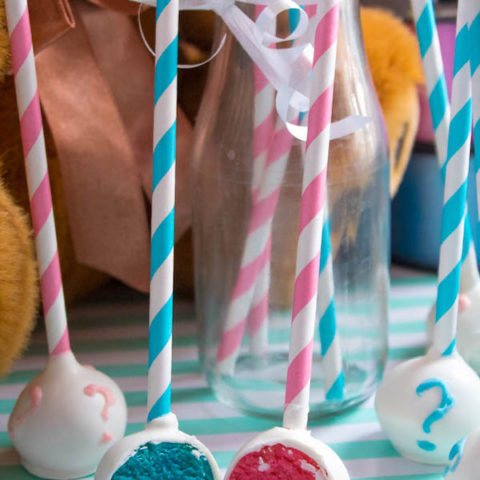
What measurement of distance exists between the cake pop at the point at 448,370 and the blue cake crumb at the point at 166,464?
125 mm

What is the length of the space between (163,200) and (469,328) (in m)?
0.26

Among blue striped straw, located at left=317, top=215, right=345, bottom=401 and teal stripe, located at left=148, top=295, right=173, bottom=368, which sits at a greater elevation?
teal stripe, located at left=148, top=295, right=173, bottom=368

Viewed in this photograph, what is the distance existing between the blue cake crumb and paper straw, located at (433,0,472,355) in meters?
0.16

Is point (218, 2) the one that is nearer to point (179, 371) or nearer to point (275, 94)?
point (275, 94)

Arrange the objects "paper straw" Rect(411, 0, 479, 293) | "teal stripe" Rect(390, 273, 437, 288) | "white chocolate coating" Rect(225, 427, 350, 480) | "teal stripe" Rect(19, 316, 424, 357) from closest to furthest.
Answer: "white chocolate coating" Rect(225, 427, 350, 480)
"paper straw" Rect(411, 0, 479, 293)
"teal stripe" Rect(19, 316, 424, 357)
"teal stripe" Rect(390, 273, 437, 288)

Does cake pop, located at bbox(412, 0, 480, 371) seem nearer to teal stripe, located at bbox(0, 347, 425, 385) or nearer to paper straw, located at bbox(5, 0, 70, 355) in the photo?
teal stripe, located at bbox(0, 347, 425, 385)

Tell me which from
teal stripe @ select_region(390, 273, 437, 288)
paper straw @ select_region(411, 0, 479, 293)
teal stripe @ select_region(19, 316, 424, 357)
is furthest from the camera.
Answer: teal stripe @ select_region(390, 273, 437, 288)

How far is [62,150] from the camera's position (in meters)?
0.55

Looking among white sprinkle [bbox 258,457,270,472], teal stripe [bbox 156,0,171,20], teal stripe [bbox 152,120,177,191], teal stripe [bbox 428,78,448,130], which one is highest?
teal stripe [bbox 156,0,171,20]

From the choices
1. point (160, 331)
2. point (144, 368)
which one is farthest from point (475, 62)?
point (144, 368)

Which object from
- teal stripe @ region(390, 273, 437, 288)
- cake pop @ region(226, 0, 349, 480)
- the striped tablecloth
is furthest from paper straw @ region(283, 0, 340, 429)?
teal stripe @ region(390, 273, 437, 288)

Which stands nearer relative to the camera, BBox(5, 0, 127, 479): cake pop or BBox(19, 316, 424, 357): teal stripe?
BBox(5, 0, 127, 479): cake pop

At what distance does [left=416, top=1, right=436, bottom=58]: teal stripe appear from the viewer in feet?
1.52

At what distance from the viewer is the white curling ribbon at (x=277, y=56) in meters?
0.44
